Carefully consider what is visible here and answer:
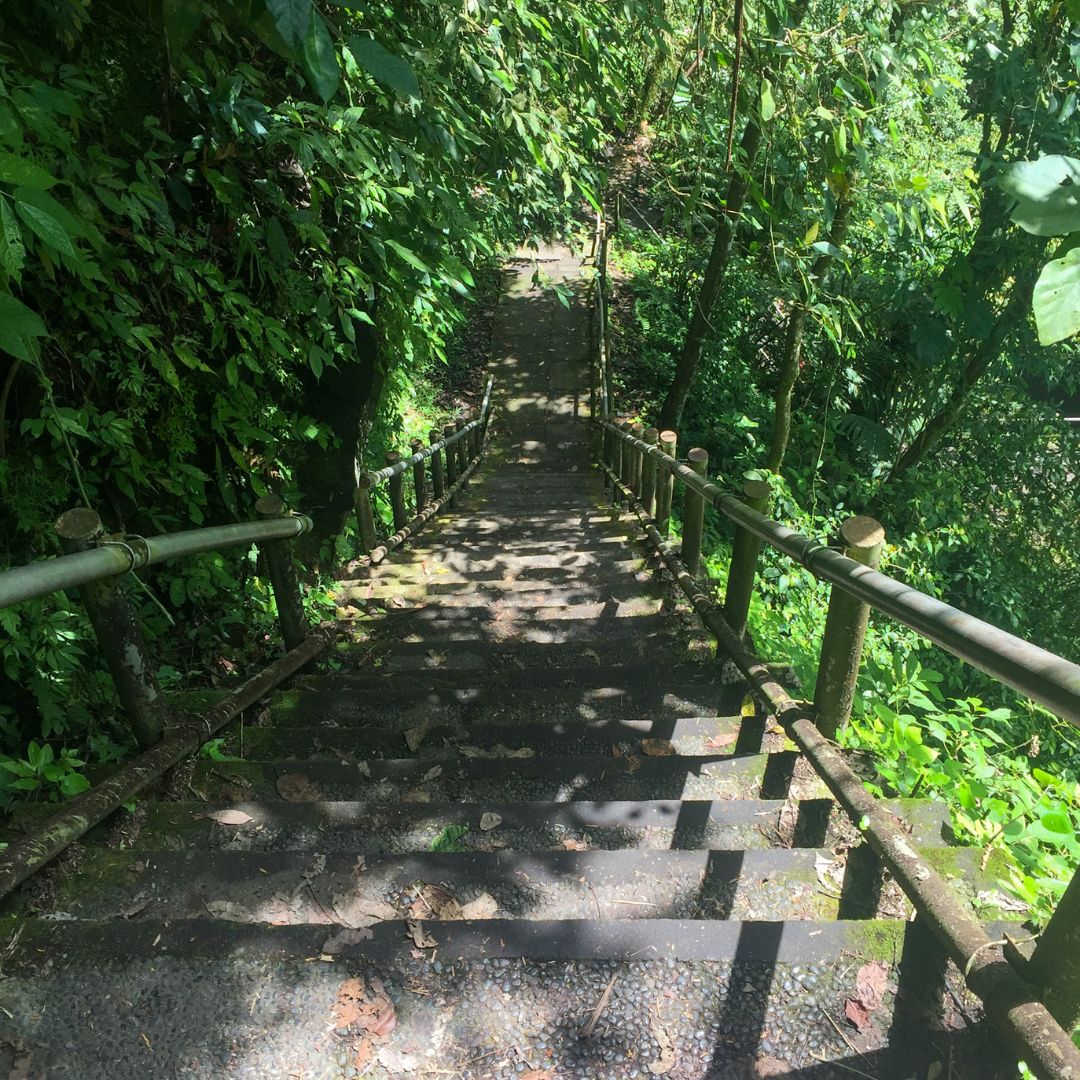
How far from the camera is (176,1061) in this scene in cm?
129

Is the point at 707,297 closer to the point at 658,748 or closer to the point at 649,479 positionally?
the point at 649,479

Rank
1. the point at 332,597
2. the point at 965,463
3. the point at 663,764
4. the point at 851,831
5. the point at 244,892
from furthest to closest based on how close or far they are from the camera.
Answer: the point at 965,463 → the point at 332,597 → the point at 663,764 → the point at 851,831 → the point at 244,892

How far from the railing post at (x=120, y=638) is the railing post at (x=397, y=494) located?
3.56 m

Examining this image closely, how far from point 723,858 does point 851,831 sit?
393 mm

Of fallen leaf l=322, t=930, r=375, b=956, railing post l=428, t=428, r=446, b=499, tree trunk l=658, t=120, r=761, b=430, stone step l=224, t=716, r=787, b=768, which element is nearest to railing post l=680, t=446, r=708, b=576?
stone step l=224, t=716, r=787, b=768

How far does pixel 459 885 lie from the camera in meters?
1.74

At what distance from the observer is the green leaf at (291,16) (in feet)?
3.17

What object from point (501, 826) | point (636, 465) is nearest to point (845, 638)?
point (501, 826)

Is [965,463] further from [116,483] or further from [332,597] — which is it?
[116,483]

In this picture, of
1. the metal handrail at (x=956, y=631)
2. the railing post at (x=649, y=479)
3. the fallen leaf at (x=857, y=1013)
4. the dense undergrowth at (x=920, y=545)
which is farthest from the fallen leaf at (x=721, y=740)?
the railing post at (x=649, y=479)

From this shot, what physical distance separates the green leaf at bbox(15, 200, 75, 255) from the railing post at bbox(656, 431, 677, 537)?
4.05m

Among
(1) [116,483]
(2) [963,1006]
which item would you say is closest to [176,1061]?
(2) [963,1006]

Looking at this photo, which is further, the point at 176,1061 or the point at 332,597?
the point at 332,597

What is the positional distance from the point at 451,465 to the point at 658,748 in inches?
259
